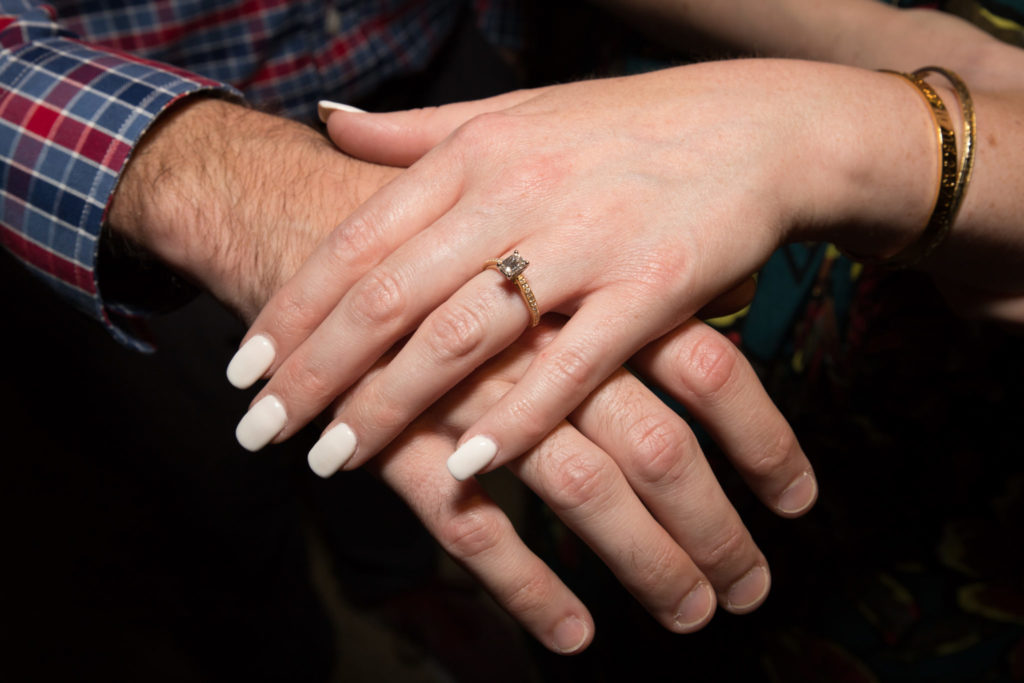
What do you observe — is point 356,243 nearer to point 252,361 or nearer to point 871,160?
point 252,361

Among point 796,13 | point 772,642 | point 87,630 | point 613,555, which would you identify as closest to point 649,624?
point 772,642

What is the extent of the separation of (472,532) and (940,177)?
635 millimetres

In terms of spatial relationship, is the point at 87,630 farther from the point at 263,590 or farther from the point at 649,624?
the point at 649,624

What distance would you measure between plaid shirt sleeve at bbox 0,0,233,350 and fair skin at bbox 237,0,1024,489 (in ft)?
0.93

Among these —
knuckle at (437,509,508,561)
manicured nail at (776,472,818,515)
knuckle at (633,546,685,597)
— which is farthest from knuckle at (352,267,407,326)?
→ manicured nail at (776,472,818,515)

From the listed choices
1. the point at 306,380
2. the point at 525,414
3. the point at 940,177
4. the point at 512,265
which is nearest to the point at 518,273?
the point at 512,265

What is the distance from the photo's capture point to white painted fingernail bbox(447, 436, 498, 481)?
62 cm

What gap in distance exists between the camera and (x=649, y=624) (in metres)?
1.26

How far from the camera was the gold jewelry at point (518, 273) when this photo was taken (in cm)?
62

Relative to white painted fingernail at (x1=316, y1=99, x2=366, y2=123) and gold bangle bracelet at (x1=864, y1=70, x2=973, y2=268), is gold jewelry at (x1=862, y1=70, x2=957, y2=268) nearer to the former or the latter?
gold bangle bracelet at (x1=864, y1=70, x2=973, y2=268)

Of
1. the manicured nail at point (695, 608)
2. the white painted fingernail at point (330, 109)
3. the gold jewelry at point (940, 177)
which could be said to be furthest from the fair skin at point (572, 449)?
the gold jewelry at point (940, 177)

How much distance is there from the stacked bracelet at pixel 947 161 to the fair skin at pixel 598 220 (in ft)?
0.04

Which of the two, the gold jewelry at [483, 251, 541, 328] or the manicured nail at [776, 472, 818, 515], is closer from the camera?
the gold jewelry at [483, 251, 541, 328]

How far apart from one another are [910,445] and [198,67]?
138 cm
